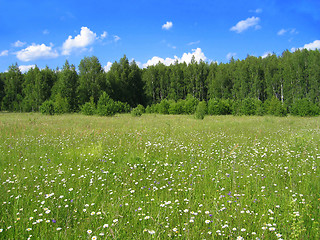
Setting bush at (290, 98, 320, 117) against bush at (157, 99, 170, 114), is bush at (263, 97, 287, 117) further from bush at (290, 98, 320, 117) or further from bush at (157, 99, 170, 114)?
bush at (157, 99, 170, 114)

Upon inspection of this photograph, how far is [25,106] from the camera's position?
40.8m

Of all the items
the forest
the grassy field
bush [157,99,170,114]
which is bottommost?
the grassy field

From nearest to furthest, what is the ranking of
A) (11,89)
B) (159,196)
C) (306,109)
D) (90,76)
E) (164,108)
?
(159,196) < (306,109) < (164,108) < (90,76) < (11,89)

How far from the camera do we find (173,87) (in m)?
54.0

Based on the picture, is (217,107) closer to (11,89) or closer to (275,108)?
(275,108)

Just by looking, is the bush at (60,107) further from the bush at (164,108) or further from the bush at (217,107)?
the bush at (217,107)

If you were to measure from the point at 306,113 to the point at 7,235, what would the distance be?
33.4 metres

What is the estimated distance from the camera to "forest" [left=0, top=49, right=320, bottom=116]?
31109mm

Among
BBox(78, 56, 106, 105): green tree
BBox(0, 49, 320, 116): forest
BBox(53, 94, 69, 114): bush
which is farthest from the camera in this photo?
BBox(78, 56, 106, 105): green tree

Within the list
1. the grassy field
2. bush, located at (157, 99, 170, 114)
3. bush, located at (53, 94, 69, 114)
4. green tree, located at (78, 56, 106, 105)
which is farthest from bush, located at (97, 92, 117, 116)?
the grassy field

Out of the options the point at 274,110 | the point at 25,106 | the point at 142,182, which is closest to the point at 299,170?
the point at 142,182

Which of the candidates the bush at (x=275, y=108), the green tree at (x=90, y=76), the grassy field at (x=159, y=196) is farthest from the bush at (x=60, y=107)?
the bush at (x=275, y=108)

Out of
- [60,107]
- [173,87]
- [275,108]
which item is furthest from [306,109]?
[60,107]

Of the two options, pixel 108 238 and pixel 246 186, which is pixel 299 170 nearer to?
pixel 246 186
